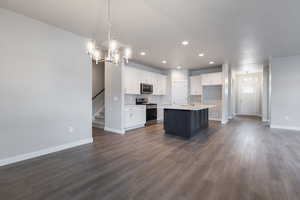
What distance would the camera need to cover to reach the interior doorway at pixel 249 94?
9.29 meters

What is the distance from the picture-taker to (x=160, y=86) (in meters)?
7.27

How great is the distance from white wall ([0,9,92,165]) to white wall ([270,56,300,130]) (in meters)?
6.83

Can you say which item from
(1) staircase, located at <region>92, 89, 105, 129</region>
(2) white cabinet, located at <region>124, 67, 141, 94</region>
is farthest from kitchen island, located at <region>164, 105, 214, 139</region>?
(1) staircase, located at <region>92, 89, 105, 129</region>

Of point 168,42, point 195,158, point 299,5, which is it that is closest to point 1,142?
point 195,158

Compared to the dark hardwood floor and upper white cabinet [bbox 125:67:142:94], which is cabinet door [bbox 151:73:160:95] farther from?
the dark hardwood floor

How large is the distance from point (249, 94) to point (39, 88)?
1123 cm

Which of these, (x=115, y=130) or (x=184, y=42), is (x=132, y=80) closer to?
(x=115, y=130)

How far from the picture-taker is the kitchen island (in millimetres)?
4297

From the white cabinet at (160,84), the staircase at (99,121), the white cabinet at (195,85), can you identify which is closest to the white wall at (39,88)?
the staircase at (99,121)

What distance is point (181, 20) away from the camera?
283 cm

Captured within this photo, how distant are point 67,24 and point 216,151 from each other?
14.3 ft

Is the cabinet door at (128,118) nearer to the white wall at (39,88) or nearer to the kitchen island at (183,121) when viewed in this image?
the kitchen island at (183,121)

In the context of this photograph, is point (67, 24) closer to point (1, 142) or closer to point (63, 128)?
point (63, 128)

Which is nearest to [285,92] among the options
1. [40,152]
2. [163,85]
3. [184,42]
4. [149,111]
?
[184,42]
